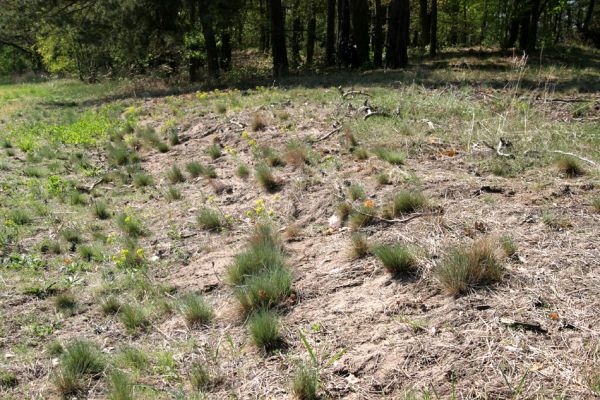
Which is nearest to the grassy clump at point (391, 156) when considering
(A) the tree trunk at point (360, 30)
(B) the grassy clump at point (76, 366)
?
(B) the grassy clump at point (76, 366)

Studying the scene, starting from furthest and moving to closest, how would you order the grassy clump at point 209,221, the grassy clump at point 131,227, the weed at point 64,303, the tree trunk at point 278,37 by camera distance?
the tree trunk at point 278,37 < the grassy clump at point 131,227 < the grassy clump at point 209,221 < the weed at point 64,303

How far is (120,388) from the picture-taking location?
2924 millimetres

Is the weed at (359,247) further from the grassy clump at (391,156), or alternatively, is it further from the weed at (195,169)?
the weed at (195,169)

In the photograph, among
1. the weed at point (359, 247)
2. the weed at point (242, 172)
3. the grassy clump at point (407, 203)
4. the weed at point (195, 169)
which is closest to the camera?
the weed at point (359, 247)

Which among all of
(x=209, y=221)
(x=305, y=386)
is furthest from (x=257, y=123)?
(x=305, y=386)

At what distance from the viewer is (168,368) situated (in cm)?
325

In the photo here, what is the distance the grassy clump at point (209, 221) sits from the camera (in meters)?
5.61

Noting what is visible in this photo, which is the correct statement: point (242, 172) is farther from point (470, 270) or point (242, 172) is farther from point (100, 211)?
point (470, 270)

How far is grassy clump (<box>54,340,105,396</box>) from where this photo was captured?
3.17m

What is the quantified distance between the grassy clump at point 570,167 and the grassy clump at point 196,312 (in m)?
3.81

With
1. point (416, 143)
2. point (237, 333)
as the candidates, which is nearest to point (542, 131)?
point (416, 143)

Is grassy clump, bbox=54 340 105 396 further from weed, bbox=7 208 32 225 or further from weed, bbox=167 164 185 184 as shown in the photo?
weed, bbox=167 164 185 184

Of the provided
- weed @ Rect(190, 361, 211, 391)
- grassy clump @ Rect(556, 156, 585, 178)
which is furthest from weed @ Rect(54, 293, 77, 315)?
grassy clump @ Rect(556, 156, 585, 178)

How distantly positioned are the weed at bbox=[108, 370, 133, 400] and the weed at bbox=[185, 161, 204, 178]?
14.9 feet
